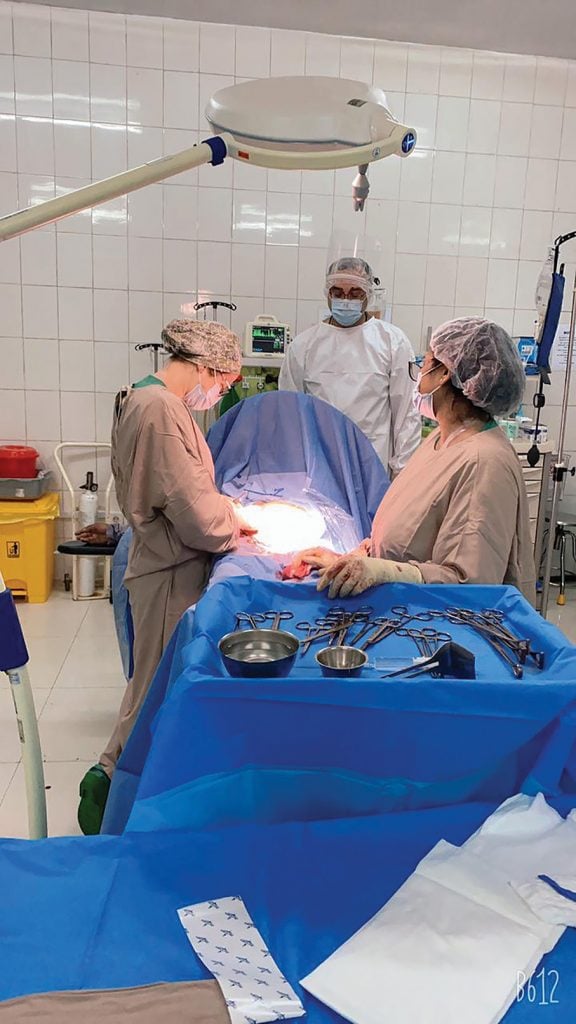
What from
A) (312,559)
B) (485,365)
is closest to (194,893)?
(312,559)

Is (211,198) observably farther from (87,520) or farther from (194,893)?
(194,893)

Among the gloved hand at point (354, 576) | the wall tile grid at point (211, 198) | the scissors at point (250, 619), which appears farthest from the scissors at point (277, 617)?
the wall tile grid at point (211, 198)

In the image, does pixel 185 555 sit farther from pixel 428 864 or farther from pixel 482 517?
pixel 428 864

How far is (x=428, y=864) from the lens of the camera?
3.31ft

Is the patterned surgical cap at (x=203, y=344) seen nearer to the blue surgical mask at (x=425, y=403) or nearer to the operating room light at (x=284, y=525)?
the operating room light at (x=284, y=525)

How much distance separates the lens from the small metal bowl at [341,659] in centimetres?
128

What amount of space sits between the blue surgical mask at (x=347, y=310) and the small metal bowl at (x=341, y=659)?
9.88ft

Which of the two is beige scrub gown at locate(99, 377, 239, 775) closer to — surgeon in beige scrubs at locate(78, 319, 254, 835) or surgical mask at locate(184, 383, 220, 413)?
surgeon in beige scrubs at locate(78, 319, 254, 835)

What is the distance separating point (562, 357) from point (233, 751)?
12.5 ft

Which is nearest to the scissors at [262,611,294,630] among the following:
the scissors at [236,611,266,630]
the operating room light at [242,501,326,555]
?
the scissors at [236,611,266,630]

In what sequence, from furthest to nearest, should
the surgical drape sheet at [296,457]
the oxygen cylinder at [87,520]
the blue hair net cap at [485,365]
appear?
the oxygen cylinder at [87,520] < the surgical drape sheet at [296,457] < the blue hair net cap at [485,365]

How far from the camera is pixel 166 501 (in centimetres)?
249

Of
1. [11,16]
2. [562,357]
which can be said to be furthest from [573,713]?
[11,16]

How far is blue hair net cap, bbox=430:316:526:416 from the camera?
6.47ft
